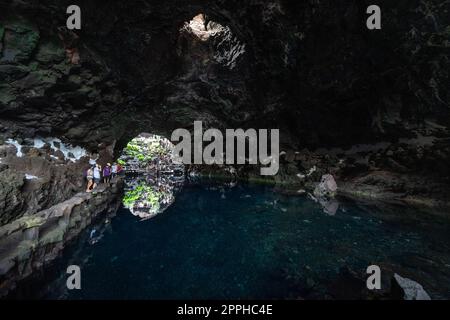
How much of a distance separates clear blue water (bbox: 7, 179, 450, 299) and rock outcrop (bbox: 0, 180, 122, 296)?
1.45ft

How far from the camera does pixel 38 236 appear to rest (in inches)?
374

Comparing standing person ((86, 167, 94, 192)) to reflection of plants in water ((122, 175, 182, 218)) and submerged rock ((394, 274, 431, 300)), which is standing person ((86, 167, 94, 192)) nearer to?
reflection of plants in water ((122, 175, 182, 218))

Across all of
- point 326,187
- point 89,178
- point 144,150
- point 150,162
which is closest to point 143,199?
point 89,178

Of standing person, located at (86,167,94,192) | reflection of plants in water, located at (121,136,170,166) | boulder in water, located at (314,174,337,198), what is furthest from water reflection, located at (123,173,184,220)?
reflection of plants in water, located at (121,136,170,166)

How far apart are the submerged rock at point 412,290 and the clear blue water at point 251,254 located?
2.54ft

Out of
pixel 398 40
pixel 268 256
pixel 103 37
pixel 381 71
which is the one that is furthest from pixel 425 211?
pixel 103 37

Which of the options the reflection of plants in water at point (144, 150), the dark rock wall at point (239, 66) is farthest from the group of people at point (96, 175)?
the reflection of plants in water at point (144, 150)

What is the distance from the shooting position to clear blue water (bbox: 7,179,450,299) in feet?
26.1

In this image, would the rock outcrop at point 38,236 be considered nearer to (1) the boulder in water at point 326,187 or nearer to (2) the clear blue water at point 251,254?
(2) the clear blue water at point 251,254

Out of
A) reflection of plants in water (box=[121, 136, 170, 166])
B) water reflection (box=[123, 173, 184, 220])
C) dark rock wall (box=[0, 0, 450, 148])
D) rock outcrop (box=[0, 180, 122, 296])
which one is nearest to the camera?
rock outcrop (box=[0, 180, 122, 296])

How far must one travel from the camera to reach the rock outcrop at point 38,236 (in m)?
7.89

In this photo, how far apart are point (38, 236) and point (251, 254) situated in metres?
7.25

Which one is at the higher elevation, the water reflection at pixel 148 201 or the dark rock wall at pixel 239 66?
the dark rock wall at pixel 239 66
